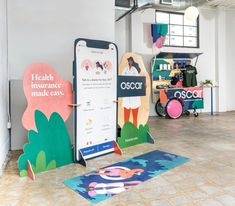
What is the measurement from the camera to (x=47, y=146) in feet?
10.5

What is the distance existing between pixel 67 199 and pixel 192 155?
221 centimetres

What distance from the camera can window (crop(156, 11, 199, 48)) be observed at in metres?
8.28

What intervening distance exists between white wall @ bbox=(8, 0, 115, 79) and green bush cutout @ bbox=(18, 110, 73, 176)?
1.40 meters

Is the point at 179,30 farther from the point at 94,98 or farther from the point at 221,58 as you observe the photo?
the point at 94,98

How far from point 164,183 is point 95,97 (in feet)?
5.30

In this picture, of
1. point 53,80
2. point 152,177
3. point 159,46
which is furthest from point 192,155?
point 159,46

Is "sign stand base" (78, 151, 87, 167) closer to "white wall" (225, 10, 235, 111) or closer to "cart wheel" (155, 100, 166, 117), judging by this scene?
"cart wheel" (155, 100, 166, 117)

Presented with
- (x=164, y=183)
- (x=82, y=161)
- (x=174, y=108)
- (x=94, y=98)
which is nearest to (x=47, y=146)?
(x=82, y=161)

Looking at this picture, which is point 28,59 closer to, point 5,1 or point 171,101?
point 5,1

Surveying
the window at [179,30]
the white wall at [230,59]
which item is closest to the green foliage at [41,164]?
the window at [179,30]

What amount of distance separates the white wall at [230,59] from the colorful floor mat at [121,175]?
259 inches

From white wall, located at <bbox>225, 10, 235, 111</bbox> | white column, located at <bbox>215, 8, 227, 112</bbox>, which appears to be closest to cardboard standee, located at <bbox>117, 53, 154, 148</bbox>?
white column, located at <bbox>215, 8, 227, 112</bbox>

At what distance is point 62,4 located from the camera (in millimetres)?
4305

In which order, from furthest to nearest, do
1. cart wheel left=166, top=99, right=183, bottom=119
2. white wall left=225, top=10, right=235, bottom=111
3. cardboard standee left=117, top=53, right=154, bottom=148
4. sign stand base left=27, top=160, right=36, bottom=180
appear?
white wall left=225, top=10, right=235, bottom=111 < cart wheel left=166, top=99, right=183, bottom=119 < cardboard standee left=117, top=53, right=154, bottom=148 < sign stand base left=27, top=160, right=36, bottom=180
